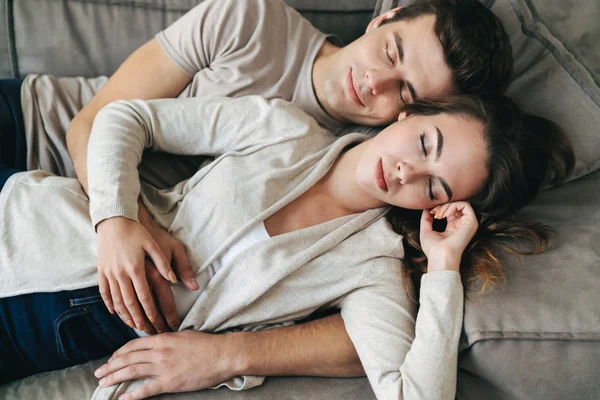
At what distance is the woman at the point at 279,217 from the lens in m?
0.99

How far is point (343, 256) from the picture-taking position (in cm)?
109

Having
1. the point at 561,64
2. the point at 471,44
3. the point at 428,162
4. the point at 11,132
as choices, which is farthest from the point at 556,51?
the point at 11,132

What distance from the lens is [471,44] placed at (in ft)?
3.70

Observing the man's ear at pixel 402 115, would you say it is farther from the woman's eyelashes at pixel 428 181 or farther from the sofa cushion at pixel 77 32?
the sofa cushion at pixel 77 32

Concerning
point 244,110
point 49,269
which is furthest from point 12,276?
point 244,110

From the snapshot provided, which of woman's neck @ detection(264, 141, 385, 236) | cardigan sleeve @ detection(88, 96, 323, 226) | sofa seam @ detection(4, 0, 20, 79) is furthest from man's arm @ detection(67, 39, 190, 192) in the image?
woman's neck @ detection(264, 141, 385, 236)

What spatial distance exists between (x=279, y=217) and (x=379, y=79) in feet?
1.40

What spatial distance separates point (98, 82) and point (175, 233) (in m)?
0.65

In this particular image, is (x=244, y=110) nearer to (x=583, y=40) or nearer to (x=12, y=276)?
(x=12, y=276)

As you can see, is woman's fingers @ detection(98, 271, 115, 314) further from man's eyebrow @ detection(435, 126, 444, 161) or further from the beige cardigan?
man's eyebrow @ detection(435, 126, 444, 161)

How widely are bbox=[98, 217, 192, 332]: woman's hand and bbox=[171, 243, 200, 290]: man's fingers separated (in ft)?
0.14

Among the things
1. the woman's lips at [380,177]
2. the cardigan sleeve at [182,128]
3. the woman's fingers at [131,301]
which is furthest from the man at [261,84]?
the woman's lips at [380,177]

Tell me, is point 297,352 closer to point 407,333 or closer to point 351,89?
point 407,333

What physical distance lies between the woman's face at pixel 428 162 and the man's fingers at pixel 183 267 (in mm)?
446
